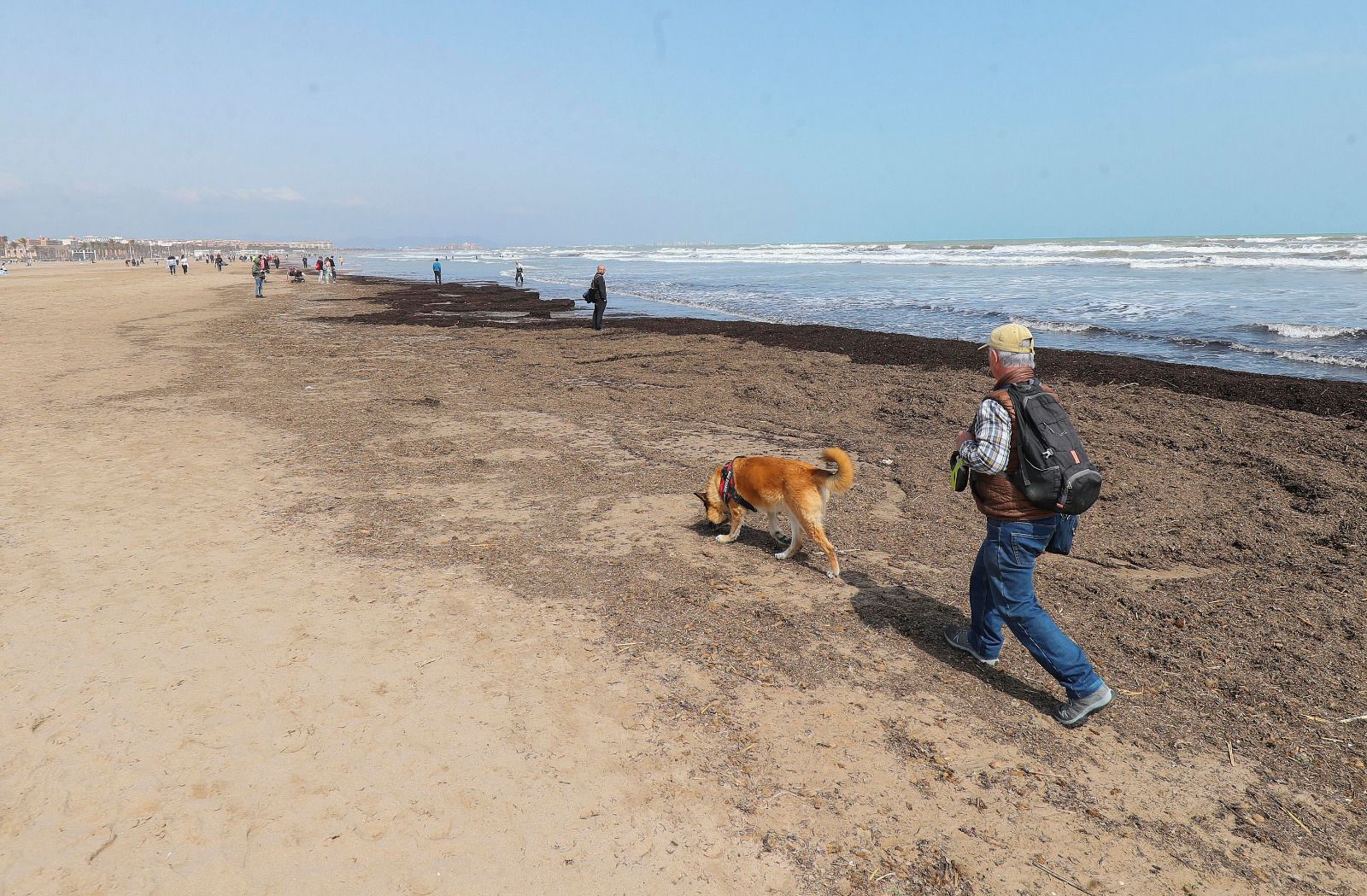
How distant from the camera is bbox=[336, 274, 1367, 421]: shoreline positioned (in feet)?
35.4

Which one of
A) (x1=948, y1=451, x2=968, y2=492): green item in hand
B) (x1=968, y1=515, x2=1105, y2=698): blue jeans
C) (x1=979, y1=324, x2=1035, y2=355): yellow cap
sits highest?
(x1=979, y1=324, x2=1035, y2=355): yellow cap

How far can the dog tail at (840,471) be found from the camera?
4.82 meters

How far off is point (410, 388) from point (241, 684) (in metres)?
9.06

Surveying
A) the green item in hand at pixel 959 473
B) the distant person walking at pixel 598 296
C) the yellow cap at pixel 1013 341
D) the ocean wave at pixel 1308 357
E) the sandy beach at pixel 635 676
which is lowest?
the sandy beach at pixel 635 676

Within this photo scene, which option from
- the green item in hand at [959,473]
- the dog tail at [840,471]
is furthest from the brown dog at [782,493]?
the green item in hand at [959,473]

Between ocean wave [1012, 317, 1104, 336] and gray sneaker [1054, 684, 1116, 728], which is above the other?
ocean wave [1012, 317, 1104, 336]

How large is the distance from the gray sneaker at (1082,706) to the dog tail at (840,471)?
5.81 feet

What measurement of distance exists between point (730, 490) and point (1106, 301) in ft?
86.9

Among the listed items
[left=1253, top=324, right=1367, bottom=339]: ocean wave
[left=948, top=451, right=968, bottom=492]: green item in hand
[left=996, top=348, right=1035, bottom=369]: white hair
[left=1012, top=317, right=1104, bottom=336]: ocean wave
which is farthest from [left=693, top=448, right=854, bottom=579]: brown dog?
[left=1253, top=324, right=1367, bottom=339]: ocean wave

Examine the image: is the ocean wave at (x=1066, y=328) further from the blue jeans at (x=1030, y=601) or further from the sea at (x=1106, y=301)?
the blue jeans at (x=1030, y=601)

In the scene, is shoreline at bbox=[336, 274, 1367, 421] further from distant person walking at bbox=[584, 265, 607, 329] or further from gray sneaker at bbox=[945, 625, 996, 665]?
gray sneaker at bbox=[945, 625, 996, 665]

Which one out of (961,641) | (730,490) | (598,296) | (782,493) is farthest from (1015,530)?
(598,296)

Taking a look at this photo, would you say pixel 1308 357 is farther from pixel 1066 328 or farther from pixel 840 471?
pixel 840 471

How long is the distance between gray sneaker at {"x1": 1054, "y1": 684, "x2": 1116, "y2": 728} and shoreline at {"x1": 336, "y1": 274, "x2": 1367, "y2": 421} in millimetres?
8889
